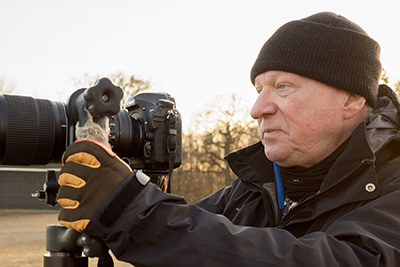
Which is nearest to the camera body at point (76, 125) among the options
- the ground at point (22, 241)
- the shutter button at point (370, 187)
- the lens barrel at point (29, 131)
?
the lens barrel at point (29, 131)

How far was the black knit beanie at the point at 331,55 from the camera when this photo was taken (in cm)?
175

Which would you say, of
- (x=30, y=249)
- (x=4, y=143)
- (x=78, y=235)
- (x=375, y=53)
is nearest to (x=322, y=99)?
(x=375, y=53)

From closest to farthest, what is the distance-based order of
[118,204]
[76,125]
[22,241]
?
[118,204] → [76,125] → [22,241]

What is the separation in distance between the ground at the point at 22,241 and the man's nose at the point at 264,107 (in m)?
5.89

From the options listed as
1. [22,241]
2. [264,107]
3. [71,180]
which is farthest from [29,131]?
[22,241]

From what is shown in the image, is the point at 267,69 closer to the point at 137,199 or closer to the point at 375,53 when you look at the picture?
the point at 375,53

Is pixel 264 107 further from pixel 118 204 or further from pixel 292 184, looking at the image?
pixel 118 204

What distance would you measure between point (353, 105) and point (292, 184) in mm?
387

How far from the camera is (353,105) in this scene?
5.91 ft

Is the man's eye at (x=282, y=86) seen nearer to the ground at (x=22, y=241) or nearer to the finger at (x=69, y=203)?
the finger at (x=69, y=203)

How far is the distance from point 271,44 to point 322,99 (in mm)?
334

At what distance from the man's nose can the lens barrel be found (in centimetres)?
72

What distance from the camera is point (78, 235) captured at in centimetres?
154

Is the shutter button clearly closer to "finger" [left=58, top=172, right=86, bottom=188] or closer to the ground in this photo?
"finger" [left=58, top=172, right=86, bottom=188]
